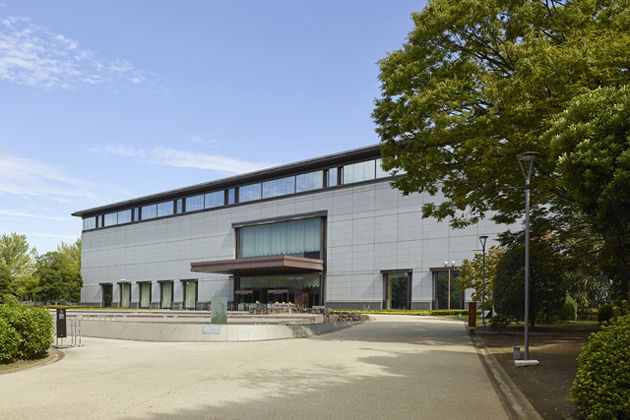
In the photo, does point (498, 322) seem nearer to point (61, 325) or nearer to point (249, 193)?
point (61, 325)

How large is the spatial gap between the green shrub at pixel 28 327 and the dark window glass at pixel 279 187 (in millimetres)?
52786

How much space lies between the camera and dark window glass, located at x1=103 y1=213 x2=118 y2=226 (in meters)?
88.7

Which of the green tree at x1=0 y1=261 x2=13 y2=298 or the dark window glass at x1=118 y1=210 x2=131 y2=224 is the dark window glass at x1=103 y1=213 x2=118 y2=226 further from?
the green tree at x1=0 y1=261 x2=13 y2=298

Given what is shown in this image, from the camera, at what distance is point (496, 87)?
1731 cm

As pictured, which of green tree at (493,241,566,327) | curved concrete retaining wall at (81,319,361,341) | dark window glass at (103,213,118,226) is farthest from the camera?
dark window glass at (103,213,118,226)

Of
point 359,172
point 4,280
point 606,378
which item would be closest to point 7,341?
point 606,378

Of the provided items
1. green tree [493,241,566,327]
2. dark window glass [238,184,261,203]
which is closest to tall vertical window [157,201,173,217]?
dark window glass [238,184,261,203]

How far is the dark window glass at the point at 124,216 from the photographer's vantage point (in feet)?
285

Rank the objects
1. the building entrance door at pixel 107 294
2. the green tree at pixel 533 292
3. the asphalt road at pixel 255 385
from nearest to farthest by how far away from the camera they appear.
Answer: the asphalt road at pixel 255 385 < the green tree at pixel 533 292 < the building entrance door at pixel 107 294

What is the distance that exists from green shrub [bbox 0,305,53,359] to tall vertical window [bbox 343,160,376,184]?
1867 inches

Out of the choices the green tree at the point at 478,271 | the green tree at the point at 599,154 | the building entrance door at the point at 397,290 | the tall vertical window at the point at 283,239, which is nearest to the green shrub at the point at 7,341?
the green tree at the point at 599,154

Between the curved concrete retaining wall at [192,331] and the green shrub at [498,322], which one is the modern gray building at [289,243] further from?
the curved concrete retaining wall at [192,331]

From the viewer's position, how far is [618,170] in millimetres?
10102

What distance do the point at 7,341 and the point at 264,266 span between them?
160 feet
